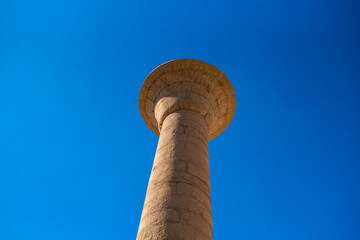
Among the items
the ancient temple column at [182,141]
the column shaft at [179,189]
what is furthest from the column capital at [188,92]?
the column shaft at [179,189]

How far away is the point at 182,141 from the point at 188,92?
1.79 m

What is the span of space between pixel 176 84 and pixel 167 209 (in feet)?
12.0

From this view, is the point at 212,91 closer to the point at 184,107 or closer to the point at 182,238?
the point at 184,107

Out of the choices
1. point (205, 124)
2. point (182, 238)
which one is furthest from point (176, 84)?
point (182, 238)

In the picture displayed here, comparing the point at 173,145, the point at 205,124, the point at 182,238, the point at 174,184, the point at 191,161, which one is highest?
the point at 205,124

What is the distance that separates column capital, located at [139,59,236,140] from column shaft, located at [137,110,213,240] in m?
0.70

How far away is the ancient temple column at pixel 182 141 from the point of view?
3.62m

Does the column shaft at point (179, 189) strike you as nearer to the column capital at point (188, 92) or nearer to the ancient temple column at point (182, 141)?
the ancient temple column at point (182, 141)

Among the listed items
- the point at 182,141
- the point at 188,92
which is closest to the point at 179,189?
the point at 182,141

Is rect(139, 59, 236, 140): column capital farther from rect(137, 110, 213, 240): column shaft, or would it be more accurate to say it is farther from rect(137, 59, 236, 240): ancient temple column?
rect(137, 110, 213, 240): column shaft

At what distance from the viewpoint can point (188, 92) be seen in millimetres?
6273

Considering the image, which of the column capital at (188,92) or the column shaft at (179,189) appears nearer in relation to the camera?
the column shaft at (179,189)

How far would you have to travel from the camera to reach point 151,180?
4.44 metres

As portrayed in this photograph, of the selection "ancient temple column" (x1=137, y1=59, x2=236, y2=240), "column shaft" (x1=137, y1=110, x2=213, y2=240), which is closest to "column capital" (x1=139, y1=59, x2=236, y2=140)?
"ancient temple column" (x1=137, y1=59, x2=236, y2=240)
